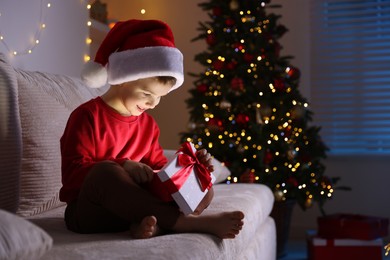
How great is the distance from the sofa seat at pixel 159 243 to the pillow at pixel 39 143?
6 centimetres

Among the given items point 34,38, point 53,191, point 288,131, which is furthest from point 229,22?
point 53,191

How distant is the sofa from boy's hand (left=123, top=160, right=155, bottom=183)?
15cm

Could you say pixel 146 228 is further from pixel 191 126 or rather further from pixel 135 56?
pixel 191 126

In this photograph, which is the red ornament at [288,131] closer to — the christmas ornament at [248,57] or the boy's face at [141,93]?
the christmas ornament at [248,57]

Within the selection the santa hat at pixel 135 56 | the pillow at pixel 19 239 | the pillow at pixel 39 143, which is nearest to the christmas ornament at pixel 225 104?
the pillow at pixel 39 143

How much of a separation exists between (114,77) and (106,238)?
565 millimetres

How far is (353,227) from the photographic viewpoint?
329 cm

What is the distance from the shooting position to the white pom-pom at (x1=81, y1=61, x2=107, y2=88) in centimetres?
187

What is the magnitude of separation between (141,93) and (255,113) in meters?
2.09

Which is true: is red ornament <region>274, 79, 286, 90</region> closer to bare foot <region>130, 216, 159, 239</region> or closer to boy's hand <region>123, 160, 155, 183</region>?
boy's hand <region>123, 160, 155, 183</region>

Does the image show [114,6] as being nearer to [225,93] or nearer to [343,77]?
[225,93]

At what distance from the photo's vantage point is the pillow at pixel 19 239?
87 cm

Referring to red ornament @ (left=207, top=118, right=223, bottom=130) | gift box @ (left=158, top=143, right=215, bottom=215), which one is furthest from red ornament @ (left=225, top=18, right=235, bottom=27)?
gift box @ (left=158, top=143, right=215, bottom=215)

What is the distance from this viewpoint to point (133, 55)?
1771mm
